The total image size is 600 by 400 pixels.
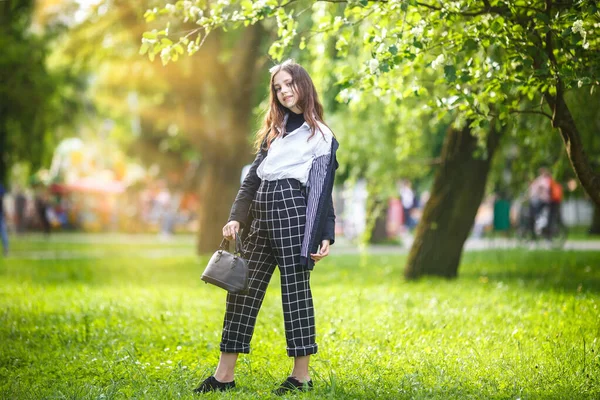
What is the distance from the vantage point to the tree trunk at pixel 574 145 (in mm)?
6344

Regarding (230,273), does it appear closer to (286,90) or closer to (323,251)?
(323,251)

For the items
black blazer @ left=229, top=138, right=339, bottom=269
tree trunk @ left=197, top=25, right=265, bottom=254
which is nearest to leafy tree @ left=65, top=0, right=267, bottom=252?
tree trunk @ left=197, top=25, right=265, bottom=254

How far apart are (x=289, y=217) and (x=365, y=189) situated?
9045 millimetres

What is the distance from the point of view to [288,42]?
6.29m

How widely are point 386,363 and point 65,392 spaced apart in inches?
87.9

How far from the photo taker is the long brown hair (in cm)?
485

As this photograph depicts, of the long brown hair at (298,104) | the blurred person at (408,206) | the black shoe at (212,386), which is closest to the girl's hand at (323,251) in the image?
the long brown hair at (298,104)

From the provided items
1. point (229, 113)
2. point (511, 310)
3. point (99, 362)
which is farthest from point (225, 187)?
point (99, 362)

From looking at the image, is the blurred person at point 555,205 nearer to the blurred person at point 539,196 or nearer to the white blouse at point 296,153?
the blurred person at point 539,196

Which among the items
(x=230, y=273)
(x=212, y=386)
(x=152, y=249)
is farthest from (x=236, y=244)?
(x=152, y=249)

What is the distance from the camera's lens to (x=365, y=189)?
45.1 ft

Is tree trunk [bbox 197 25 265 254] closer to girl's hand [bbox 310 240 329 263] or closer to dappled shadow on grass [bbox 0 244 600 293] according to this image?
dappled shadow on grass [bbox 0 244 600 293]

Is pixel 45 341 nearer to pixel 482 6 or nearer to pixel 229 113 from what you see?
pixel 482 6

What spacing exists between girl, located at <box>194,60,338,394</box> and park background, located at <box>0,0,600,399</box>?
1.07 ft
